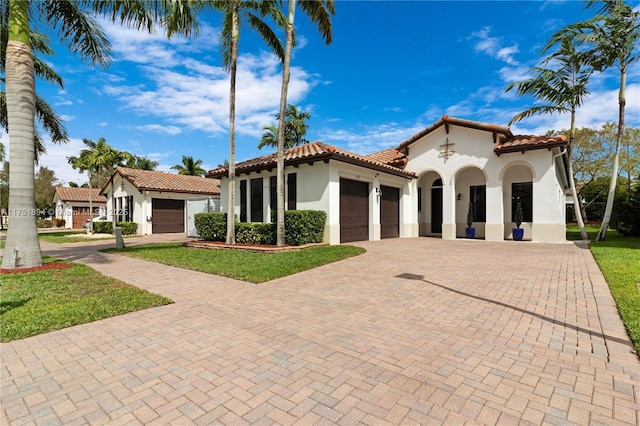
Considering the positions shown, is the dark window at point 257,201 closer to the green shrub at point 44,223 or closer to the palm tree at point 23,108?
the palm tree at point 23,108

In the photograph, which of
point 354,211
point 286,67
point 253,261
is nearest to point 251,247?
point 253,261

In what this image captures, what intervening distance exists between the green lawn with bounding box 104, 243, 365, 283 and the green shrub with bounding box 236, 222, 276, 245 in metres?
1.67

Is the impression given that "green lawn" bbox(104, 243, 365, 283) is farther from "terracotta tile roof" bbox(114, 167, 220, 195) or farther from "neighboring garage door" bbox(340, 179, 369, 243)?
"terracotta tile roof" bbox(114, 167, 220, 195)

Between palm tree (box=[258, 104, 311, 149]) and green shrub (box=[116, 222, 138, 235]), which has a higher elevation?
palm tree (box=[258, 104, 311, 149])

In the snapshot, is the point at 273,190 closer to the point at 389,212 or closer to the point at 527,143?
the point at 389,212

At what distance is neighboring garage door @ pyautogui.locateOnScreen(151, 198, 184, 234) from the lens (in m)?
24.5

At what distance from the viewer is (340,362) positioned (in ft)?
10.8

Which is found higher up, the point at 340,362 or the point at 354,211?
the point at 354,211

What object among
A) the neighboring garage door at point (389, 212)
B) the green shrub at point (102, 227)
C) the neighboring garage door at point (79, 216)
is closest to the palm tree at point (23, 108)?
the neighboring garage door at point (389, 212)

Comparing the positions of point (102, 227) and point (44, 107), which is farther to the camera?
point (102, 227)

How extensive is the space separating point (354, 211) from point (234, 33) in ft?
29.9

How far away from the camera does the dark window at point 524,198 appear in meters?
16.7

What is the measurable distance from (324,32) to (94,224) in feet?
82.4

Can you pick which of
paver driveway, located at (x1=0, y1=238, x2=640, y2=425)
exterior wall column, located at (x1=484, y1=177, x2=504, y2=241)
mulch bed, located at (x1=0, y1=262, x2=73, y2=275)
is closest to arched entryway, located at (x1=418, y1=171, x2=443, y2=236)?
exterior wall column, located at (x1=484, y1=177, x2=504, y2=241)
